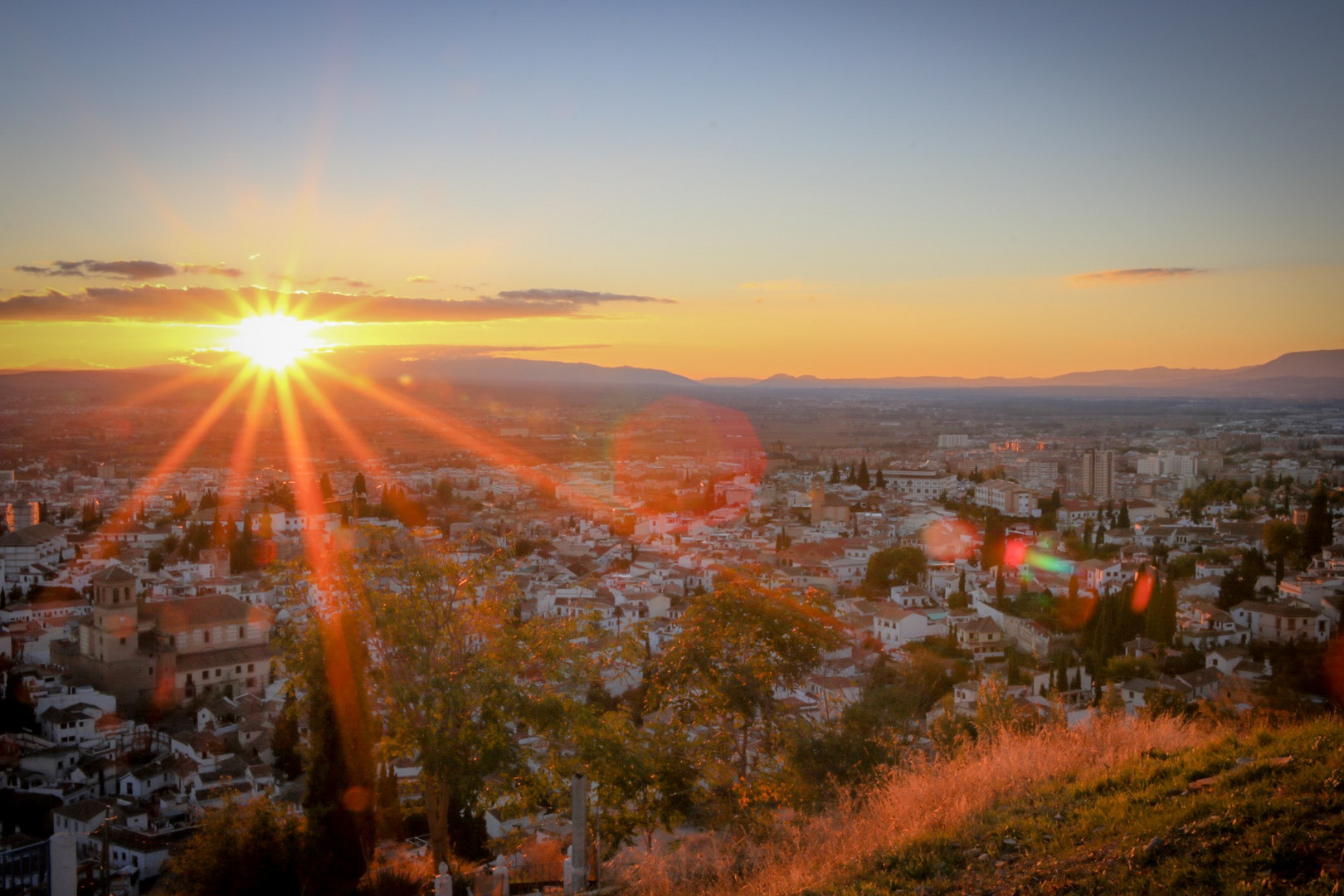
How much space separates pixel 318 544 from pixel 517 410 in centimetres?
7770

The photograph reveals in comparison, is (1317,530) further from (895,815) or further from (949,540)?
(895,815)

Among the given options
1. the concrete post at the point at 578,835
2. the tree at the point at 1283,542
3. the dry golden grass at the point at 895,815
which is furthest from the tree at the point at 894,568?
the concrete post at the point at 578,835

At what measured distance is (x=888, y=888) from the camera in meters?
4.18

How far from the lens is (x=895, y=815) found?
17.0 feet

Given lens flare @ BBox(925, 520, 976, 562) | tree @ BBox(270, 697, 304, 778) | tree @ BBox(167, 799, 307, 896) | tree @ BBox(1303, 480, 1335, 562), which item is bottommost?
tree @ BBox(270, 697, 304, 778)

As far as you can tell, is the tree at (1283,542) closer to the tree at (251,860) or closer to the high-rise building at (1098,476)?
the high-rise building at (1098,476)

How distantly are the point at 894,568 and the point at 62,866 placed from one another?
86.3ft

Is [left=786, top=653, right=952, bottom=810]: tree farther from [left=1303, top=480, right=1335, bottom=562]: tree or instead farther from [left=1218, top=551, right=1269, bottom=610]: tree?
[left=1303, top=480, right=1335, bottom=562]: tree

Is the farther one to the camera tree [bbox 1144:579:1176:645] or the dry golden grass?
tree [bbox 1144:579:1176:645]

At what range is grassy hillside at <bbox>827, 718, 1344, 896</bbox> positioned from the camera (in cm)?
347

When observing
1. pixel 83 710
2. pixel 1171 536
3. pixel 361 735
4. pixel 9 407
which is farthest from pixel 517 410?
pixel 361 735

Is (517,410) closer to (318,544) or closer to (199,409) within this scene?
(199,409)

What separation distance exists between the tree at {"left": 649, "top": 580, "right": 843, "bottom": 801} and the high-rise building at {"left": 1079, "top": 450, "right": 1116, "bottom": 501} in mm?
51460

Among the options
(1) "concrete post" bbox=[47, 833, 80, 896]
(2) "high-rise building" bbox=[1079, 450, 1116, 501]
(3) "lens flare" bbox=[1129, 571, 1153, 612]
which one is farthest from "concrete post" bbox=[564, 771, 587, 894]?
(2) "high-rise building" bbox=[1079, 450, 1116, 501]
